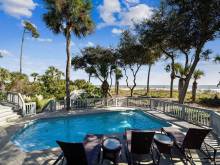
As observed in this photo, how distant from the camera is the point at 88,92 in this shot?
19500 mm

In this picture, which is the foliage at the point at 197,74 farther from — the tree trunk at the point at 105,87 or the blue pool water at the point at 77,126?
the blue pool water at the point at 77,126

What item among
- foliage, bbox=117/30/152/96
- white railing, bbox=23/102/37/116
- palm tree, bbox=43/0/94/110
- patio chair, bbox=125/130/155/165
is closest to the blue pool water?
white railing, bbox=23/102/37/116

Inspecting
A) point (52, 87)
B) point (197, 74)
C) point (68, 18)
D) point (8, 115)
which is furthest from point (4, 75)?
point (197, 74)

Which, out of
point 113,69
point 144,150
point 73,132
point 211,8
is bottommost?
point 73,132

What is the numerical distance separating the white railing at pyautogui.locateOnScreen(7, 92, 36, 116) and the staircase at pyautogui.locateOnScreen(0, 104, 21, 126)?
41 centimetres

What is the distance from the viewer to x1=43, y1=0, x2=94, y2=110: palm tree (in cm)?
1372

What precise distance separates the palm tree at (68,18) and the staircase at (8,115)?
3.60 metres

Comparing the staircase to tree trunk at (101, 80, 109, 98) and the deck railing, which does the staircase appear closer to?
the deck railing

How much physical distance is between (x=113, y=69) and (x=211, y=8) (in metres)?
12.3

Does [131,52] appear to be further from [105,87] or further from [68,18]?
[68,18]

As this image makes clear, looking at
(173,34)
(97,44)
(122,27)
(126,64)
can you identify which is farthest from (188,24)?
(97,44)

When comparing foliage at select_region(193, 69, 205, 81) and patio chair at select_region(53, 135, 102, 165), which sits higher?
foliage at select_region(193, 69, 205, 81)

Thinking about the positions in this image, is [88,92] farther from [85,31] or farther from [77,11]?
[77,11]

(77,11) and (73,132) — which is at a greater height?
(77,11)
